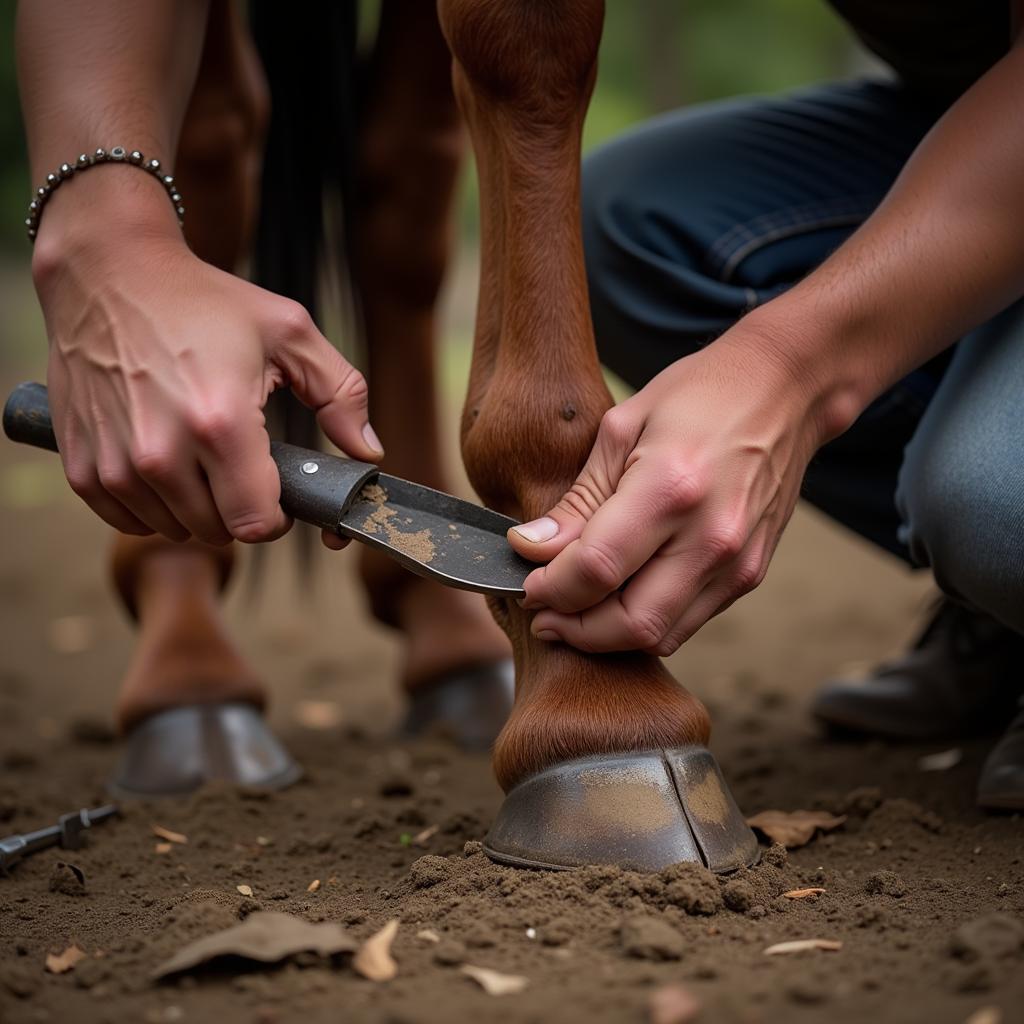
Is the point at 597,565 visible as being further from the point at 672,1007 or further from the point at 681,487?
the point at 672,1007

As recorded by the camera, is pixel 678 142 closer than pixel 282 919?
No

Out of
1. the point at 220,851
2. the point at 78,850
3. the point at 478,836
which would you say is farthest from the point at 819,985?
the point at 78,850

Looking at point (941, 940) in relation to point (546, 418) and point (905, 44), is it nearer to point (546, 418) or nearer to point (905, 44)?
point (546, 418)

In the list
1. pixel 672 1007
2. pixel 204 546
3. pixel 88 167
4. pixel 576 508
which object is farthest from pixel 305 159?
pixel 672 1007

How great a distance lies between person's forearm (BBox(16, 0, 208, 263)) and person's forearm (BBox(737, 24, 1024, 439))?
655 mm

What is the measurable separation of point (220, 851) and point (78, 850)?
0.17 meters

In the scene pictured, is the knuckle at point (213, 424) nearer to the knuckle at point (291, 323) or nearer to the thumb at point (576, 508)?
the knuckle at point (291, 323)

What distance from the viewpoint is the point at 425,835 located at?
1383 millimetres

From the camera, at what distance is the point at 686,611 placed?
1125 millimetres

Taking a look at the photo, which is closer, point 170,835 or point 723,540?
point 723,540

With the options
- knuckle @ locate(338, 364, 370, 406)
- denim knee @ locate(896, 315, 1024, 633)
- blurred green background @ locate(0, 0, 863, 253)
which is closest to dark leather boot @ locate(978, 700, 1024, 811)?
denim knee @ locate(896, 315, 1024, 633)

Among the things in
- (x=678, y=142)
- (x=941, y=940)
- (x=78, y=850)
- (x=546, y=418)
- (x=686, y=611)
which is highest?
(x=678, y=142)

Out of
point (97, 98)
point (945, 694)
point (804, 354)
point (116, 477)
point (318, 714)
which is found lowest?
point (318, 714)

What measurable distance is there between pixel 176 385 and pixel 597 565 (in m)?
0.42
